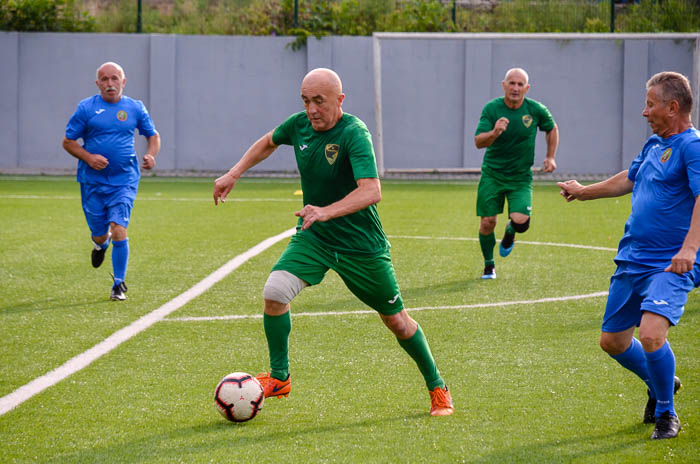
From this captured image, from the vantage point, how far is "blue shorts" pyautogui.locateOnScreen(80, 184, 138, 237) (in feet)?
27.0

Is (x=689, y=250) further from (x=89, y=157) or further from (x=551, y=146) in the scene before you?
(x=551, y=146)

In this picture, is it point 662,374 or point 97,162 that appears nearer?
point 662,374

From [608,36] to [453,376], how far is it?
15.4m

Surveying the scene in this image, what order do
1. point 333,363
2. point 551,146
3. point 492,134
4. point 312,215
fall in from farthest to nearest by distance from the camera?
point 551,146 → point 492,134 → point 333,363 → point 312,215

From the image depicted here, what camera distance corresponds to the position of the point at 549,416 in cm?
483

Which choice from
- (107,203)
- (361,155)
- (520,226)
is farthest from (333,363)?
(520,226)

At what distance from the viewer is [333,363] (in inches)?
232

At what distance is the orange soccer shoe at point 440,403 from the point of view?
486cm

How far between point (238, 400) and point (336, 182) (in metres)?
1.28

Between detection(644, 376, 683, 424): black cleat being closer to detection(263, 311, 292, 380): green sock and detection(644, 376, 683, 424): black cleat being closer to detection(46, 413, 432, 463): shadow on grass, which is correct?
detection(46, 413, 432, 463): shadow on grass

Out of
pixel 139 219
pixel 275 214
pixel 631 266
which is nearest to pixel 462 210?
pixel 275 214

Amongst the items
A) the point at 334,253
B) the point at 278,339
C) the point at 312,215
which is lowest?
the point at 278,339

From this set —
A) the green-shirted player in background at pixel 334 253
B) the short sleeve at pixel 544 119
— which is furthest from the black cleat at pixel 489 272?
the green-shirted player in background at pixel 334 253

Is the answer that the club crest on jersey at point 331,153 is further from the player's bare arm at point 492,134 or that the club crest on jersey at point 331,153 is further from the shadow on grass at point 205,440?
the player's bare arm at point 492,134
